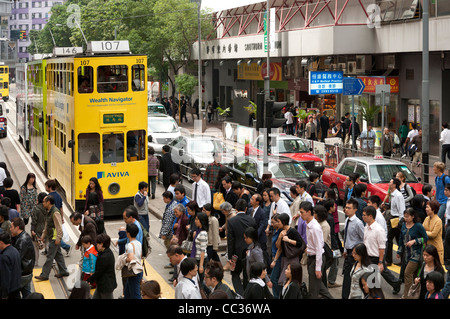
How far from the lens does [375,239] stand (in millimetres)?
10594

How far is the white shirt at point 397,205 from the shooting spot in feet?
43.0

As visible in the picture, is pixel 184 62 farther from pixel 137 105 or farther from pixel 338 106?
pixel 137 105

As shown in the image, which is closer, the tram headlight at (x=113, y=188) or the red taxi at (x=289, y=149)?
the tram headlight at (x=113, y=188)

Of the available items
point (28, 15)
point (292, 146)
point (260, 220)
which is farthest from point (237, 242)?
point (28, 15)

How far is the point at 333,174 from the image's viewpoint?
20.9m

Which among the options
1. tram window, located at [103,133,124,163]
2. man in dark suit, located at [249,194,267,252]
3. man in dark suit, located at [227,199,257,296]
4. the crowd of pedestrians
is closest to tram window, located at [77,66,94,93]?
tram window, located at [103,133,124,163]

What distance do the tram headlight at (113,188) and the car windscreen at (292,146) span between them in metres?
7.77

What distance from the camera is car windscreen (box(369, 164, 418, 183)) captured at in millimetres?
19047

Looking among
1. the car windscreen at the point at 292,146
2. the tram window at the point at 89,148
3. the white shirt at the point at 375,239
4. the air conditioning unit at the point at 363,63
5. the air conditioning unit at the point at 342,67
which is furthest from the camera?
the air conditioning unit at the point at 342,67

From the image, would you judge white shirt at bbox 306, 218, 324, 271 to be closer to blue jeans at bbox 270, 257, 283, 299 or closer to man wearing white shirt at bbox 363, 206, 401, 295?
blue jeans at bbox 270, 257, 283, 299

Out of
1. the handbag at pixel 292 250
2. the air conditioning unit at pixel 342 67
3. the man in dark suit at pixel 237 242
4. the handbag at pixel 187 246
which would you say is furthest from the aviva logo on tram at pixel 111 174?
the air conditioning unit at pixel 342 67

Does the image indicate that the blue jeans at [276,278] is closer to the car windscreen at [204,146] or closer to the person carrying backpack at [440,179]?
the person carrying backpack at [440,179]
